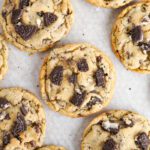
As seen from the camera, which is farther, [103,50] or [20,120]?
[103,50]

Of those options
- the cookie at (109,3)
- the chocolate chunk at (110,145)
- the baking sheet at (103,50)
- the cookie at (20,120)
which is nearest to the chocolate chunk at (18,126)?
the cookie at (20,120)

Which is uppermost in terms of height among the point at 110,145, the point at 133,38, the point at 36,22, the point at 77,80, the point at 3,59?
the point at 36,22

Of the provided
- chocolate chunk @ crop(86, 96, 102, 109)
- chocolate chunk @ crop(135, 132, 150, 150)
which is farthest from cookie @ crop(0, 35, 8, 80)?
chocolate chunk @ crop(135, 132, 150, 150)

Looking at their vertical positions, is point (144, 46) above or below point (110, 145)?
→ above

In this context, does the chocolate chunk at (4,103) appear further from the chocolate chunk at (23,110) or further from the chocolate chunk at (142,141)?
the chocolate chunk at (142,141)

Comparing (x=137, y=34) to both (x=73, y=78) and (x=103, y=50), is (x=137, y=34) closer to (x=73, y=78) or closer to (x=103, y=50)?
(x=103, y=50)

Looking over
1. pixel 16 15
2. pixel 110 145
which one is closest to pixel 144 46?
pixel 110 145

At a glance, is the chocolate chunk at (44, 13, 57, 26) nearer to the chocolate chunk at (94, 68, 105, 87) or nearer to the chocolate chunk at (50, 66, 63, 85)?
the chocolate chunk at (50, 66, 63, 85)
